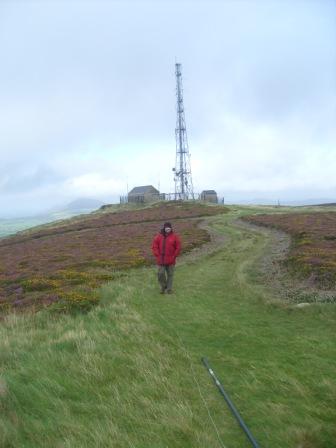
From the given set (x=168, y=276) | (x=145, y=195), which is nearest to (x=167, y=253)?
(x=168, y=276)

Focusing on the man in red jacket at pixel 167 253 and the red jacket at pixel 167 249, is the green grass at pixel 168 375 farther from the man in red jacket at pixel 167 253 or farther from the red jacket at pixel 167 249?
the red jacket at pixel 167 249

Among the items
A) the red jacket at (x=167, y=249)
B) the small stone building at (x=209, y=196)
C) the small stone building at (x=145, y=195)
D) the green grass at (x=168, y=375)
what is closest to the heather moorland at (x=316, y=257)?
the green grass at (x=168, y=375)

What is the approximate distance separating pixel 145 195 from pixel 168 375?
101321 mm

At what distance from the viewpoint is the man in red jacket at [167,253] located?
58.2 feet

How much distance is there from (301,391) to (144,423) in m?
3.05

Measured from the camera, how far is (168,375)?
923 cm

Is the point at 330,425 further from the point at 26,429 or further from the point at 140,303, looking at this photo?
the point at 140,303

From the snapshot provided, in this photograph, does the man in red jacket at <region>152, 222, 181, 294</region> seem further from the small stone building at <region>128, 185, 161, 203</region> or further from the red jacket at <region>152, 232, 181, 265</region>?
the small stone building at <region>128, 185, 161, 203</region>

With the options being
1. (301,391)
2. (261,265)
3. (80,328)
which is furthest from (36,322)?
(261,265)

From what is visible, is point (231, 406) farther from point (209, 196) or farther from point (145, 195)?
point (209, 196)

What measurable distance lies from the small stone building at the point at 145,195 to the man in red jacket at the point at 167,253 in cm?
9057

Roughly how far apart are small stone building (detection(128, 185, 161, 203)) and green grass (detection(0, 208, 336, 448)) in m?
93.6

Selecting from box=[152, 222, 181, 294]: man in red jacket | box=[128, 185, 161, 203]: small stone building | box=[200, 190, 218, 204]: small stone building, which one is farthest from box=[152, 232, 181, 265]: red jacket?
box=[200, 190, 218, 204]: small stone building

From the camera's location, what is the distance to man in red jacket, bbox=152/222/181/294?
1773cm
